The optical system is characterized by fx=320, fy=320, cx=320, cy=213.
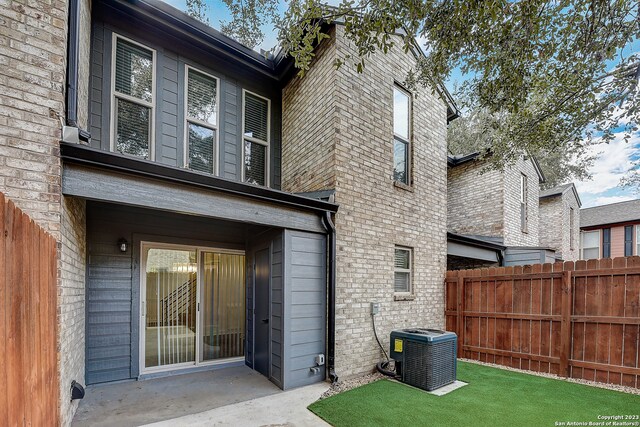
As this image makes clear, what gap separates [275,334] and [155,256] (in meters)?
2.35

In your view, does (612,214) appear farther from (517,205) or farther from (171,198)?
(171,198)

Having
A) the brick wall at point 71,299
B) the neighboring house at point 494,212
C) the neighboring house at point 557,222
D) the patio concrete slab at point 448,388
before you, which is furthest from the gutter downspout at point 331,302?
the neighboring house at point 557,222

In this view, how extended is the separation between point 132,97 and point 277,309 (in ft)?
12.5

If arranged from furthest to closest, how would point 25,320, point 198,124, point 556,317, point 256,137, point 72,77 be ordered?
point 256,137 < point 198,124 < point 556,317 < point 72,77 < point 25,320

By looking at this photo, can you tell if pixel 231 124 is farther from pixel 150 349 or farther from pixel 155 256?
pixel 150 349

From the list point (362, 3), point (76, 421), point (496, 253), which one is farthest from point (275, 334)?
point (496, 253)

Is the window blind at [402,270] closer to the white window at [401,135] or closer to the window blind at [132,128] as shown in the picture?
the white window at [401,135]

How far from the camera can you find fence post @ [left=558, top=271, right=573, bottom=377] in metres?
5.05

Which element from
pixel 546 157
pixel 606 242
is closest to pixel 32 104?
pixel 546 157

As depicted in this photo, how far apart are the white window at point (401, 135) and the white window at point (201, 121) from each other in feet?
10.9

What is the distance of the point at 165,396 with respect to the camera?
4219 millimetres

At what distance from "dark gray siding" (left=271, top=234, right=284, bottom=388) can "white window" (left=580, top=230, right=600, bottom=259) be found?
19789mm

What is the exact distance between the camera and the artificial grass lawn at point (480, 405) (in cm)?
357

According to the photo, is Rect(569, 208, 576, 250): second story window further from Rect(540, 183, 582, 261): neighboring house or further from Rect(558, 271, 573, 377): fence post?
Rect(558, 271, 573, 377): fence post
